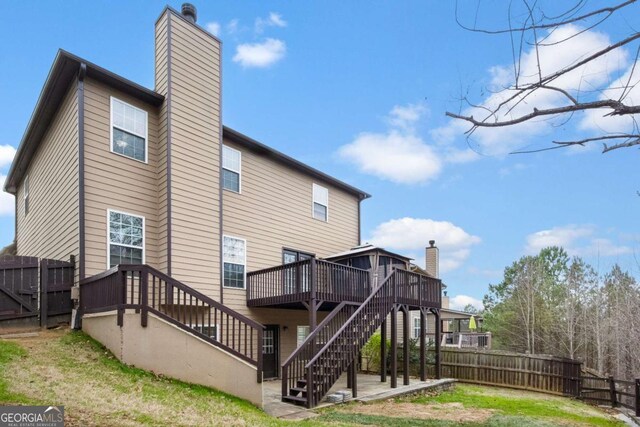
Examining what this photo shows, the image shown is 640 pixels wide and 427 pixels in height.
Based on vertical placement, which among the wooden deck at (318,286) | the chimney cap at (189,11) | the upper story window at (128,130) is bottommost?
the wooden deck at (318,286)

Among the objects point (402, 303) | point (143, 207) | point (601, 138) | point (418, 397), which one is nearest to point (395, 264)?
point (402, 303)

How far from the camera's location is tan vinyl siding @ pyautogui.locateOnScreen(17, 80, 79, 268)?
390 inches

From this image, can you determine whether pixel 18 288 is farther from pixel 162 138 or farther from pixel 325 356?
pixel 325 356

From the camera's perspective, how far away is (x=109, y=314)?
7.93 m

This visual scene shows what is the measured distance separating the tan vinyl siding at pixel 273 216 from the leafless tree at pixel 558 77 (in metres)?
10.5

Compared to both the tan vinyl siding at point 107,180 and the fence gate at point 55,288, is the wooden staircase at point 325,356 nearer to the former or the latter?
the tan vinyl siding at point 107,180

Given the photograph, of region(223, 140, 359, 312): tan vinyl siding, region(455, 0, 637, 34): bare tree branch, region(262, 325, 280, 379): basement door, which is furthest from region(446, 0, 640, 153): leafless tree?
region(262, 325, 280, 379): basement door

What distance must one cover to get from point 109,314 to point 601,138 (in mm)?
7891

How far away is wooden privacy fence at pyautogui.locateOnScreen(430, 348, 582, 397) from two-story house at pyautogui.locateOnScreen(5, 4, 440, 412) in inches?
127

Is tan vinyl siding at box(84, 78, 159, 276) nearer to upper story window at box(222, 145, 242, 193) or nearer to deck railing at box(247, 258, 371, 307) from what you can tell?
upper story window at box(222, 145, 242, 193)

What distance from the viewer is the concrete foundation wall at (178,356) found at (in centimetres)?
742

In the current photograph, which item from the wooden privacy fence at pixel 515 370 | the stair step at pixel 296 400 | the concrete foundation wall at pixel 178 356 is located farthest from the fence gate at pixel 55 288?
the wooden privacy fence at pixel 515 370

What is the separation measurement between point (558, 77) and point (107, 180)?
968cm

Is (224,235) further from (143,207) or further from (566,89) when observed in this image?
(566,89)
